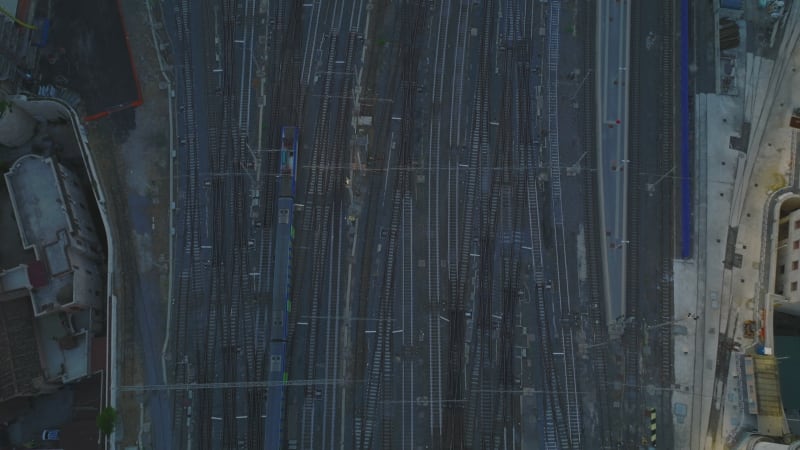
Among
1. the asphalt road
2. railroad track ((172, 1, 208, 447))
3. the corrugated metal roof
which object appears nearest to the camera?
railroad track ((172, 1, 208, 447))

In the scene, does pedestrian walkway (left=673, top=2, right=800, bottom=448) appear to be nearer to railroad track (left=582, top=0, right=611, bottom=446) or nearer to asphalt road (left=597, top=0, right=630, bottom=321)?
asphalt road (left=597, top=0, right=630, bottom=321)

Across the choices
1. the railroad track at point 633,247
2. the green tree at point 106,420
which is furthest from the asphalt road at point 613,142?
the green tree at point 106,420

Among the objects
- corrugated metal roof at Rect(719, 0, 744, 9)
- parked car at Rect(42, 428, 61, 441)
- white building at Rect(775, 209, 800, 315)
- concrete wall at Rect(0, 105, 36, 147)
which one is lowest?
parked car at Rect(42, 428, 61, 441)

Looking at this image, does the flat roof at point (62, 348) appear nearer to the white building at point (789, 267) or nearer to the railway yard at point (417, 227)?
the railway yard at point (417, 227)

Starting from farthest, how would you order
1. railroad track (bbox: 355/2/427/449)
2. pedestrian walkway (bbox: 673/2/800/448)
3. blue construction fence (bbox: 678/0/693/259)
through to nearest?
1. blue construction fence (bbox: 678/0/693/259)
2. pedestrian walkway (bbox: 673/2/800/448)
3. railroad track (bbox: 355/2/427/449)

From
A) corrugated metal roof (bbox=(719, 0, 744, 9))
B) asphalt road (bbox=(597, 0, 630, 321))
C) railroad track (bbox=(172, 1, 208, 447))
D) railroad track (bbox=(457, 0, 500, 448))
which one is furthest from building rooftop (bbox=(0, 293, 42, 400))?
corrugated metal roof (bbox=(719, 0, 744, 9))

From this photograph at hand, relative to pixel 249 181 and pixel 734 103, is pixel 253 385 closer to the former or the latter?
pixel 249 181

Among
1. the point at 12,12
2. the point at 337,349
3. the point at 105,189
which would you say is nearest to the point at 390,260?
the point at 337,349
